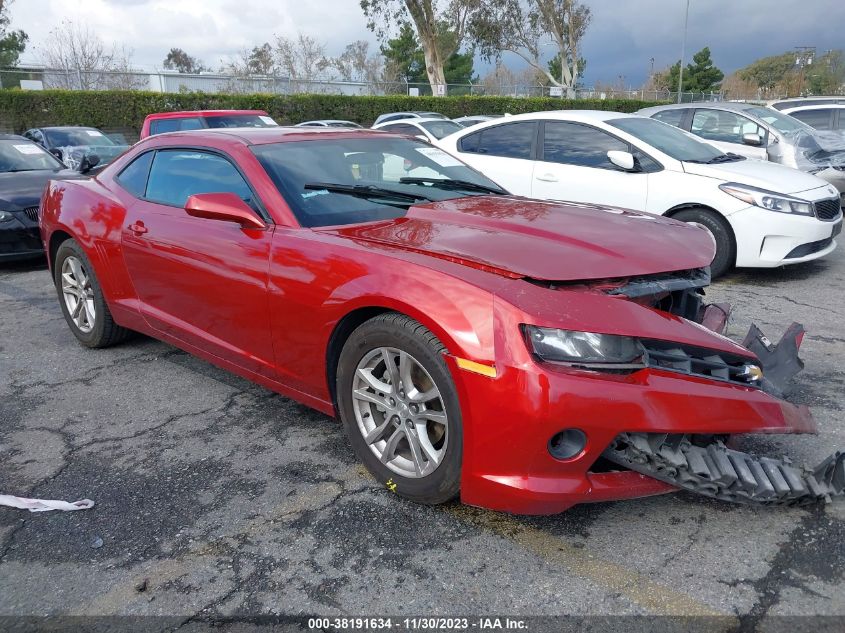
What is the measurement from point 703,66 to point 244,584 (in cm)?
6959

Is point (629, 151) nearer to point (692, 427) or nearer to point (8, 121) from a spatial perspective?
point (692, 427)

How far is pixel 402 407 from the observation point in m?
2.75

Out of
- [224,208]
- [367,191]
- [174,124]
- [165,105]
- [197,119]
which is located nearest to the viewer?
[224,208]

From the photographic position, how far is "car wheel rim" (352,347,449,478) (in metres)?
2.68

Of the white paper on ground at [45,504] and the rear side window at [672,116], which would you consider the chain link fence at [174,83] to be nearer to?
the rear side window at [672,116]

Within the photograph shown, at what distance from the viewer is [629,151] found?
6730 millimetres

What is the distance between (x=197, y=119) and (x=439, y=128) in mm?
4713

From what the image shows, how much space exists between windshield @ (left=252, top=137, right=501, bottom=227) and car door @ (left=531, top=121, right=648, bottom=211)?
2.77m

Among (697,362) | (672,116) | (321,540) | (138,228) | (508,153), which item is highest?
(672,116)

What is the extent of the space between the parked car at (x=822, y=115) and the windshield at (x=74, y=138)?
13.4m

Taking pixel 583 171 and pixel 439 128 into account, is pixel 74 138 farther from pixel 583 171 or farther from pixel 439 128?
pixel 583 171

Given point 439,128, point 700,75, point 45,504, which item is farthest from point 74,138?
point 700,75

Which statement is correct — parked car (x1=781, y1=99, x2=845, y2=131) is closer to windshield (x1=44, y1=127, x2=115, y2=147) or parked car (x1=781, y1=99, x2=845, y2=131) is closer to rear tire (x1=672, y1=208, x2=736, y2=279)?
rear tire (x1=672, y1=208, x2=736, y2=279)

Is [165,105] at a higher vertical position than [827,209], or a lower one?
higher
